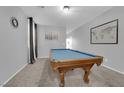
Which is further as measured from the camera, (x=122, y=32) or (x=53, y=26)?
(x=53, y=26)

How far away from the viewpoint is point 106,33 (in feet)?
12.8

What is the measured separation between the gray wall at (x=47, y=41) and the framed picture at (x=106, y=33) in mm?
2816

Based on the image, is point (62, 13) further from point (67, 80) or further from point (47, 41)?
point (47, 41)

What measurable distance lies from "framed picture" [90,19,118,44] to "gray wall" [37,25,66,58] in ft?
9.24

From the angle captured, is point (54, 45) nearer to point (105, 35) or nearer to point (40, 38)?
point (40, 38)

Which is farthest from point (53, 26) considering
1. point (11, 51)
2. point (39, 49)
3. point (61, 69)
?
point (61, 69)

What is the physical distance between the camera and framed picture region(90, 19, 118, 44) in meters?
3.40

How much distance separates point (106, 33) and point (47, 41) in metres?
4.25

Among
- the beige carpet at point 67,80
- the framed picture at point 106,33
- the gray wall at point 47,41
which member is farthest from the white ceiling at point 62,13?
the beige carpet at point 67,80

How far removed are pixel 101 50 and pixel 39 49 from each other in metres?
4.30

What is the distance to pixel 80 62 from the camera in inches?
77.1

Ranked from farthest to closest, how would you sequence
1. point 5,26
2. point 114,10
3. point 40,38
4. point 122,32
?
point 40,38, point 114,10, point 122,32, point 5,26
